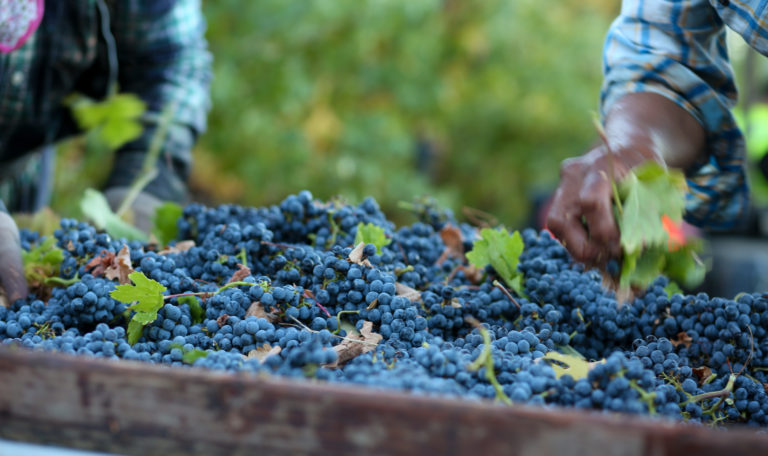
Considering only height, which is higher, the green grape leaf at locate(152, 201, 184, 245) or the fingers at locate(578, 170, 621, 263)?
the fingers at locate(578, 170, 621, 263)

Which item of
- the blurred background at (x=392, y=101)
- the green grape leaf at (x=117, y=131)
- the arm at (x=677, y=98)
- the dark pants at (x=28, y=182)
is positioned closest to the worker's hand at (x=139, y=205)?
the green grape leaf at (x=117, y=131)

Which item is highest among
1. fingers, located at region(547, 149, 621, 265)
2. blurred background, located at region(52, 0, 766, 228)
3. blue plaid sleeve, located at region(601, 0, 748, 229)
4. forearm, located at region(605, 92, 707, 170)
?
blue plaid sleeve, located at region(601, 0, 748, 229)

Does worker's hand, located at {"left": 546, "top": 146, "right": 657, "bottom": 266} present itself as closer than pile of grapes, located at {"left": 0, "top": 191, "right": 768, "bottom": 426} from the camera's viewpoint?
No

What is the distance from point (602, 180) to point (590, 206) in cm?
4

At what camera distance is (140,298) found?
920 millimetres

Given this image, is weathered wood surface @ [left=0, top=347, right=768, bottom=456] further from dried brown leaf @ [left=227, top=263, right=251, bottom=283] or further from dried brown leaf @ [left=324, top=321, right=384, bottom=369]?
dried brown leaf @ [left=227, top=263, right=251, bottom=283]

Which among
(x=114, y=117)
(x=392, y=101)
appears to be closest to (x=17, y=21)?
(x=114, y=117)

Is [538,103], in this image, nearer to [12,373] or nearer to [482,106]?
[482,106]

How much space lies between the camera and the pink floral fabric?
1.41 metres

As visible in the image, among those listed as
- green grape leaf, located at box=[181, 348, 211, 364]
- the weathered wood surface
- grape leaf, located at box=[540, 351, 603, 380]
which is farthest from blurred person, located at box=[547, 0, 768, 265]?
green grape leaf, located at box=[181, 348, 211, 364]

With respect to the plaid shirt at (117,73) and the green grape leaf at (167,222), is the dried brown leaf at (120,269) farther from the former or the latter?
the plaid shirt at (117,73)

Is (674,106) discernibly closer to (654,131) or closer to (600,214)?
(654,131)

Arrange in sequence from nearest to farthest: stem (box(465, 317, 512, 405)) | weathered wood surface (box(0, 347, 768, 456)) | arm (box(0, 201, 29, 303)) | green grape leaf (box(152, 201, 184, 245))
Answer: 1. weathered wood surface (box(0, 347, 768, 456))
2. stem (box(465, 317, 512, 405))
3. arm (box(0, 201, 29, 303))
4. green grape leaf (box(152, 201, 184, 245))

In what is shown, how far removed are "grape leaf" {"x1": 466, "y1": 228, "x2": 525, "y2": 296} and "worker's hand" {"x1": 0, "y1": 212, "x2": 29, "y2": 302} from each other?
0.77 meters
